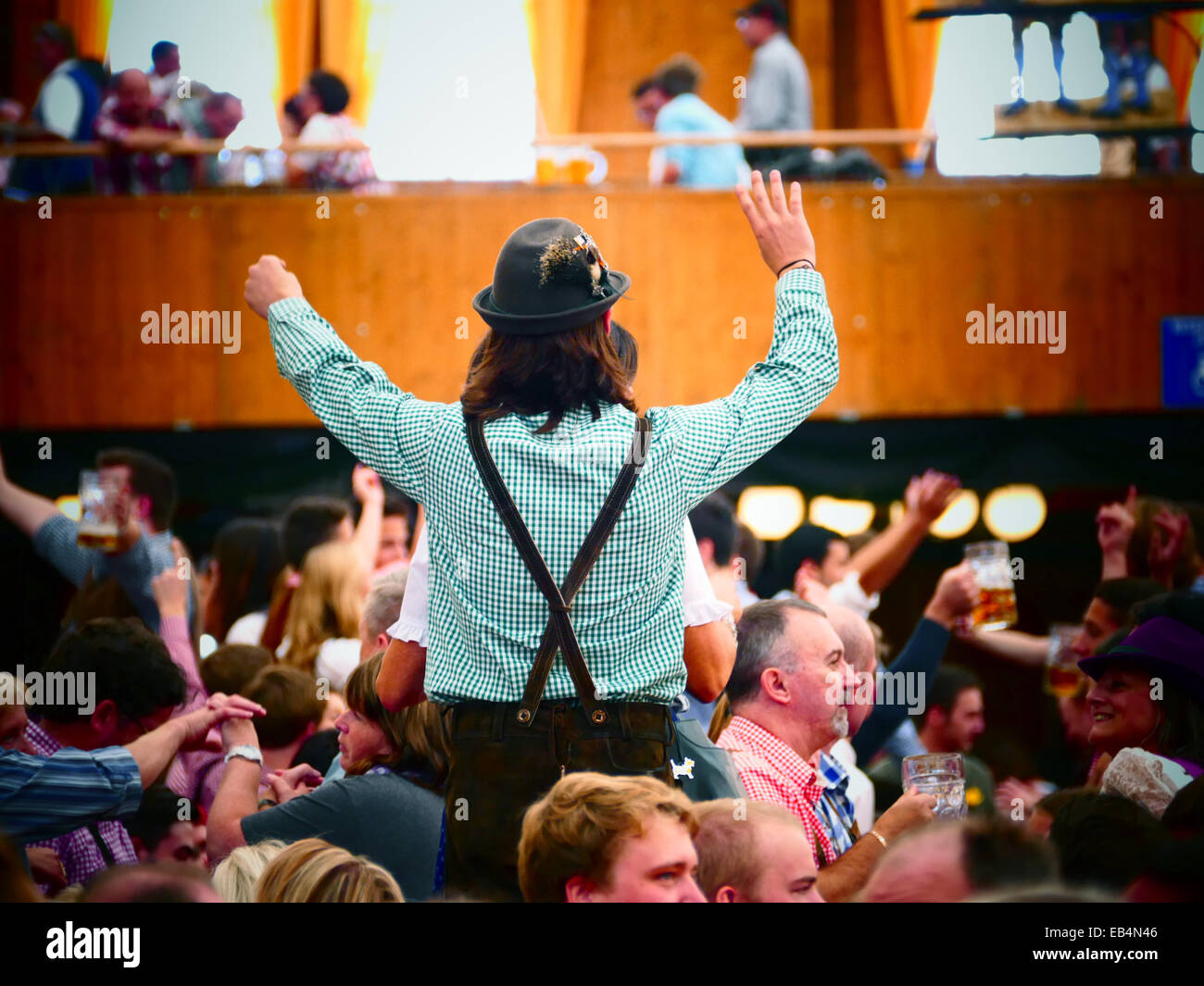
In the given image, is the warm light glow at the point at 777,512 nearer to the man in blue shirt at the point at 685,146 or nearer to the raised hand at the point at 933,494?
the man in blue shirt at the point at 685,146

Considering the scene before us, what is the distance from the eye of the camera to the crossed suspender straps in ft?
6.52

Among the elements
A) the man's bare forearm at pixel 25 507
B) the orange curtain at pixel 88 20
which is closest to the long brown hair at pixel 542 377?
the man's bare forearm at pixel 25 507

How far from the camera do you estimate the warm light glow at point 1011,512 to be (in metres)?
8.66

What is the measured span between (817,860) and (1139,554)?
Result: 2301mm

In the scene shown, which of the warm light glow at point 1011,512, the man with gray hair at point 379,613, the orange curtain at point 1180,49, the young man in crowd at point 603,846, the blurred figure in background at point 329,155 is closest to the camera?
the young man in crowd at point 603,846

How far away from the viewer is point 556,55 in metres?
10.1

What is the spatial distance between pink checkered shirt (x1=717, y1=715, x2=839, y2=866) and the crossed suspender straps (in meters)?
0.73

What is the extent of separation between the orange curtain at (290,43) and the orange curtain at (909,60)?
421 centimetres

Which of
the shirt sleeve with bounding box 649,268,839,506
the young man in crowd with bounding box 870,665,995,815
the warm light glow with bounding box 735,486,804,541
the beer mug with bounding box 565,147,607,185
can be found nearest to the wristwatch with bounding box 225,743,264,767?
the shirt sleeve with bounding box 649,268,839,506

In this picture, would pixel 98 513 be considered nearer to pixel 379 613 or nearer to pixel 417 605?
pixel 379 613

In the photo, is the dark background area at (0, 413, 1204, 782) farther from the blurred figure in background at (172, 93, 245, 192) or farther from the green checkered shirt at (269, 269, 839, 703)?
the green checkered shirt at (269, 269, 839, 703)

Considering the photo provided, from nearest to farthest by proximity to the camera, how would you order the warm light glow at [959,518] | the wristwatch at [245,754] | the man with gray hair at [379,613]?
the wristwatch at [245,754]
the man with gray hair at [379,613]
the warm light glow at [959,518]
